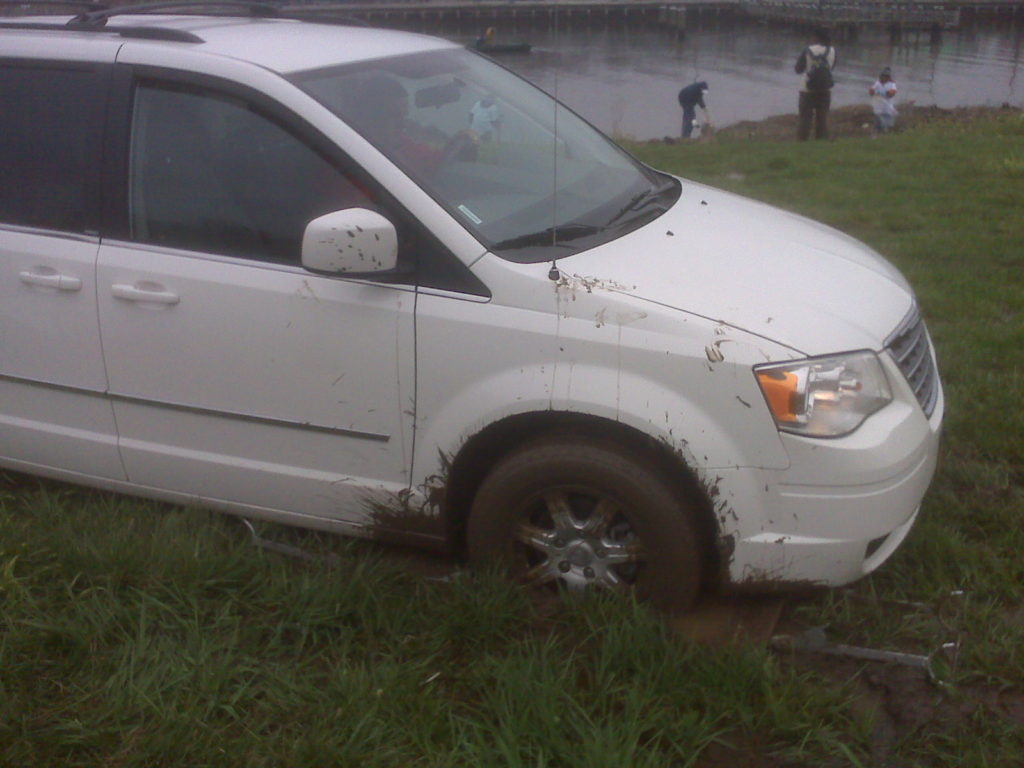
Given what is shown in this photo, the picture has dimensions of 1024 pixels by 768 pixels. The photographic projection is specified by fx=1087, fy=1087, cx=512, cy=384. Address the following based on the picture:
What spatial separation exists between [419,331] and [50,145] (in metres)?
1.55

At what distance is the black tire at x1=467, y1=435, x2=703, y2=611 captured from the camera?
3.05m

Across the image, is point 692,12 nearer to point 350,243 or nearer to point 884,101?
point 884,101

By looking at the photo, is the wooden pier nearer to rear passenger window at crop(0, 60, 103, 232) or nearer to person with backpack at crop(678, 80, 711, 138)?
person with backpack at crop(678, 80, 711, 138)

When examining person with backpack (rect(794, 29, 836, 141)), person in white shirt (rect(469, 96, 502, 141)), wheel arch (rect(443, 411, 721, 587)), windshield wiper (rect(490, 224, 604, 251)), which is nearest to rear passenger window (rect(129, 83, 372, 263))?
windshield wiper (rect(490, 224, 604, 251))

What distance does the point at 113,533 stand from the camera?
3.57 m

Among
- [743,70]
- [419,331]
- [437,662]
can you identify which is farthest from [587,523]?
[743,70]

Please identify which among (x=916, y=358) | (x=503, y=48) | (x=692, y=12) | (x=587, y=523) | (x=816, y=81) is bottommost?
(x=587, y=523)

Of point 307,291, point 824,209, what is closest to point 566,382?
point 307,291

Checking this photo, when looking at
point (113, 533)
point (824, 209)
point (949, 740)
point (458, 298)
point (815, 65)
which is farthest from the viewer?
point (815, 65)

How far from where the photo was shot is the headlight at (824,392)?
2.91 metres

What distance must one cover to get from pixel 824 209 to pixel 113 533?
650 cm

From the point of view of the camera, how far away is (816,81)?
596 inches

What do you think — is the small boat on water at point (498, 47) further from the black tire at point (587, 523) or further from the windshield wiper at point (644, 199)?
the black tire at point (587, 523)

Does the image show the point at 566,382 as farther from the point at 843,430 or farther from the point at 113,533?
the point at 113,533
